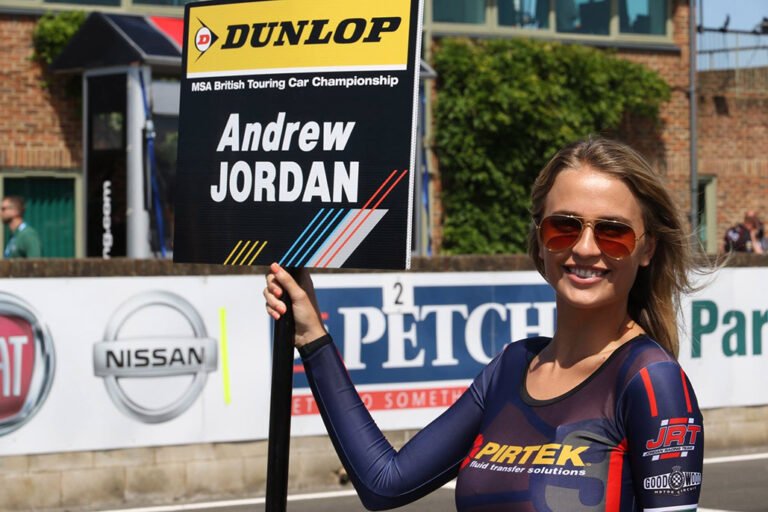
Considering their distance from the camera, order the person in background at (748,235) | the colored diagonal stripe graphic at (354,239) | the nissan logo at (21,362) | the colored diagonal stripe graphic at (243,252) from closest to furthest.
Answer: the colored diagonal stripe graphic at (354,239) < the colored diagonal stripe graphic at (243,252) < the nissan logo at (21,362) < the person in background at (748,235)

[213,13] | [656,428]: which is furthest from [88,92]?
[656,428]

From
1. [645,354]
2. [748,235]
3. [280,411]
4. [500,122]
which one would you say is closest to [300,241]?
[280,411]

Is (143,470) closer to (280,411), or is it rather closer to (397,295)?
(397,295)

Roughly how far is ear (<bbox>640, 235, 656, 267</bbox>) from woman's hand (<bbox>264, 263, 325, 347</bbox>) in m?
0.70

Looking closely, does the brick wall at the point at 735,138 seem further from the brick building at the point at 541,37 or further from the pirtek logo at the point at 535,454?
the pirtek logo at the point at 535,454

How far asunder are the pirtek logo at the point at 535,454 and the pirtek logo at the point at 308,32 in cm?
96

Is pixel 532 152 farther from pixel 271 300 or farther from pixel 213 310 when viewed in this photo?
pixel 271 300

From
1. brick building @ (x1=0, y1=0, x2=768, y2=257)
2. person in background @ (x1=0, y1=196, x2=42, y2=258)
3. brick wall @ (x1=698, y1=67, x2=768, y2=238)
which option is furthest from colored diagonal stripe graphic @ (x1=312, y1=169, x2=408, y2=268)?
brick wall @ (x1=698, y1=67, x2=768, y2=238)

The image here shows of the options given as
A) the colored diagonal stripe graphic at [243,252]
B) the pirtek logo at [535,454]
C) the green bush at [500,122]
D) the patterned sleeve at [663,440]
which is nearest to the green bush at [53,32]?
the green bush at [500,122]

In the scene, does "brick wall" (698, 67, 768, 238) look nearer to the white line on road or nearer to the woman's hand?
the white line on road

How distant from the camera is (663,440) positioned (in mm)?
2701

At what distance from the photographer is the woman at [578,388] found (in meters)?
2.74

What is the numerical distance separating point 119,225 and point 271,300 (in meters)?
16.3

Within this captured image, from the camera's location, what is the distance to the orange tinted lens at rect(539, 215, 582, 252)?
9.73 feet
